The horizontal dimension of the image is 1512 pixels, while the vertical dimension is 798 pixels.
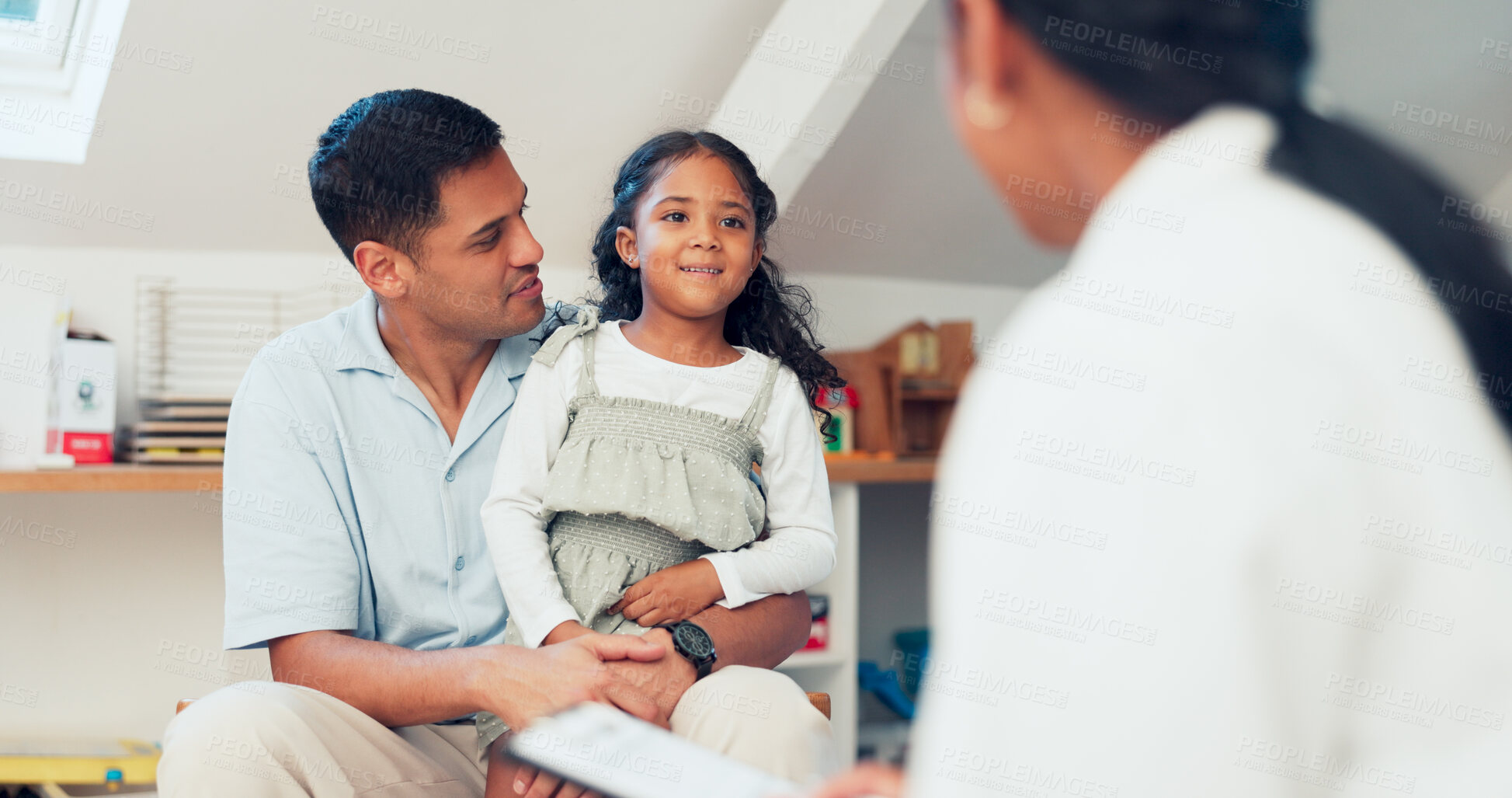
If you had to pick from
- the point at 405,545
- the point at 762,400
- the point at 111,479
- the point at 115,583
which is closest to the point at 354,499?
the point at 405,545

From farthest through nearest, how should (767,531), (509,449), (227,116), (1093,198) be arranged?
1. (227,116)
2. (767,531)
3. (509,449)
4. (1093,198)

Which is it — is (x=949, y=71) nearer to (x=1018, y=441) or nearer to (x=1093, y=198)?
(x=1093, y=198)

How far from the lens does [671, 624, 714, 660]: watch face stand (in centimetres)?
125

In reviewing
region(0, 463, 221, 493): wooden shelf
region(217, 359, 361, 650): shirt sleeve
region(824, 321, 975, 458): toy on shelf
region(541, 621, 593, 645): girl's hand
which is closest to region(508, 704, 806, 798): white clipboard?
region(541, 621, 593, 645): girl's hand

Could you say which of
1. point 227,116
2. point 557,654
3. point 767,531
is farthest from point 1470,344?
point 227,116

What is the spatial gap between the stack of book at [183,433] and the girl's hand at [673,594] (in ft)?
4.15

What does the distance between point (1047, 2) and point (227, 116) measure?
84.4 inches

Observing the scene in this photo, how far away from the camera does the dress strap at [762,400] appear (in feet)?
4.80

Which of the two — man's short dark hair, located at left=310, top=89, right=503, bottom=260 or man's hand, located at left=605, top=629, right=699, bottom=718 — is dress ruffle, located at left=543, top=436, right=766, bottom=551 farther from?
man's short dark hair, located at left=310, top=89, right=503, bottom=260

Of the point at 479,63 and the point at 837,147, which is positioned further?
the point at 837,147

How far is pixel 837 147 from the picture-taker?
2598 mm

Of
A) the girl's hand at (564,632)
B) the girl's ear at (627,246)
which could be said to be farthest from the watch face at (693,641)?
the girl's ear at (627,246)

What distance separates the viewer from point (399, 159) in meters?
1.51

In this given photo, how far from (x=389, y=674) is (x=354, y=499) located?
0.28 meters
